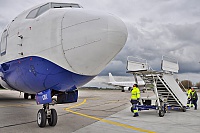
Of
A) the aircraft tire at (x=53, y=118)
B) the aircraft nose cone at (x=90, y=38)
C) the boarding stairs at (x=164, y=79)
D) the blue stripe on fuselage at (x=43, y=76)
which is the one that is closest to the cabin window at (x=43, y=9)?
the aircraft nose cone at (x=90, y=38)

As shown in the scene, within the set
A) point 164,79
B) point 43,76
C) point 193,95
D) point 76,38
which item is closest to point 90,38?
point 76,38

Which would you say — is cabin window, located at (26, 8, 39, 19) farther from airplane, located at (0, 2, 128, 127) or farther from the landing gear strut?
the landing gear strut

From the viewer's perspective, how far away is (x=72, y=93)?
24.7 ft

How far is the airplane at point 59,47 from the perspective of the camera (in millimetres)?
5418

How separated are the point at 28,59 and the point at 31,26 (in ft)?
3.23

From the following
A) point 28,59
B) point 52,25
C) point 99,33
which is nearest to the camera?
point 99,33

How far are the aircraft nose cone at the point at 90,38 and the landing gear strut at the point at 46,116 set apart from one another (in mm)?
2124

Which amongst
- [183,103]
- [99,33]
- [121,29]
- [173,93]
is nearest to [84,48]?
[99,33]

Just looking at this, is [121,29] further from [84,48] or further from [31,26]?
[31,26]

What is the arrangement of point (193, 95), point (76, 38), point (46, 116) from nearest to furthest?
1. point (76, 38)
2. point (46, 116)
3. point (193, 95)

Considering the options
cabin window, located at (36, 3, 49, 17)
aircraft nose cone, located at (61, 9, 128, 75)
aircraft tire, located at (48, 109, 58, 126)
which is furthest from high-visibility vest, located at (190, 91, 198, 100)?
cabin window, located at (36, 3, 49, 17)

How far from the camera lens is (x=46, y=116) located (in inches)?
284

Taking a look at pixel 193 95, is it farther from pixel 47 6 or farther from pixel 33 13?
pixel 33 13

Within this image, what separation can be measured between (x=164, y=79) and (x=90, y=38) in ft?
28.2
